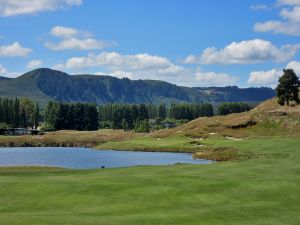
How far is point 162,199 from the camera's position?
3194 centimetres

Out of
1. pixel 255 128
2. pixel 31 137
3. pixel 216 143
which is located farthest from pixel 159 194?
pixel 31 137

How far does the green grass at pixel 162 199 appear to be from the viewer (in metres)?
25.3

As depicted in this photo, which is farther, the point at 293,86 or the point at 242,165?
the point at 293,86

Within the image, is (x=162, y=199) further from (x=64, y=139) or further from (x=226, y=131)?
(x=64, y=139)

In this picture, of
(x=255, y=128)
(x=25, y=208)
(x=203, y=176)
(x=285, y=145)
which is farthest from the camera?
(x=255, y=128)

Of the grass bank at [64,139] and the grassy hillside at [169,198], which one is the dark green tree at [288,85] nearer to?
the grass bank at [64,139]

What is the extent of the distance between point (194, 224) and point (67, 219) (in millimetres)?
6025

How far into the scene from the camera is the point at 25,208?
100ft

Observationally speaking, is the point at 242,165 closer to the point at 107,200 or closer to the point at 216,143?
the point at 107,200

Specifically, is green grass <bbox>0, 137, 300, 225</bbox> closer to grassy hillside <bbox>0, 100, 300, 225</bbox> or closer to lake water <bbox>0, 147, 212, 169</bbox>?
grassy hillside <bbox>0, 100, 300, 225</bbox>

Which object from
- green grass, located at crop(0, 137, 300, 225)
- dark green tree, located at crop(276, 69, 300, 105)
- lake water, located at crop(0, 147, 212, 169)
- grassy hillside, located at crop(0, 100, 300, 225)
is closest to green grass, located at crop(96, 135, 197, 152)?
lake water, located at crop(0, 147, 212, 169)

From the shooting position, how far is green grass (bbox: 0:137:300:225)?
2533cm

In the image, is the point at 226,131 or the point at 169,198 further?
the point at 226,131

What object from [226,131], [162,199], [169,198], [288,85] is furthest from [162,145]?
[162,199]
